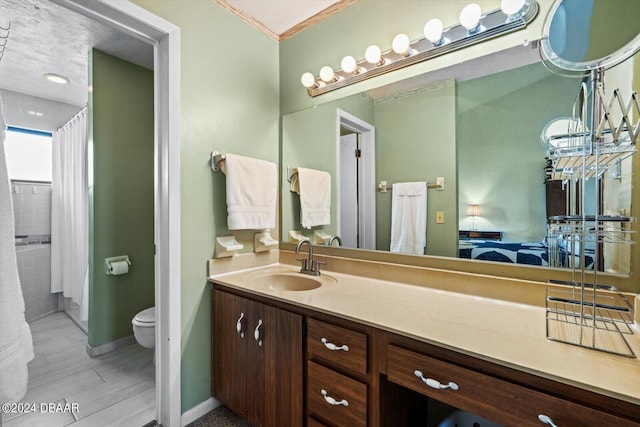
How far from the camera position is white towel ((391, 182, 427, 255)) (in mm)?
1464

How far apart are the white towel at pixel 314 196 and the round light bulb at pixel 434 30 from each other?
0.91 meters

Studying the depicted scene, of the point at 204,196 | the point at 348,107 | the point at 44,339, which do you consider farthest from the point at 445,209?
the point at 44,339

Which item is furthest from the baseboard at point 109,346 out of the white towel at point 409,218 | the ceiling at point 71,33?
the white towel at point 409,218

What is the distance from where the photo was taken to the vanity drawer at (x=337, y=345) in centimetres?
100

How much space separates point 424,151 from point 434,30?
57cm

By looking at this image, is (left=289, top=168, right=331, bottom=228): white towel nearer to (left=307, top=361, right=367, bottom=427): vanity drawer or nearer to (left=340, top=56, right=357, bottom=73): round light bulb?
(left=340, top=56, right=357, bottom=73): round light bulb

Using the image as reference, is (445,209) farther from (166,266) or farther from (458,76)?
(166,266)

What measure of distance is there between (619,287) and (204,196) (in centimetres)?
189

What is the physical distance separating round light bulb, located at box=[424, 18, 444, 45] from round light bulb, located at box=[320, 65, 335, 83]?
1.93ft

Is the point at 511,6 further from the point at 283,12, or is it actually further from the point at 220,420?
the point at 220,420

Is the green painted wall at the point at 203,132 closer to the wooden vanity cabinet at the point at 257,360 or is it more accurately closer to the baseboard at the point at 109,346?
the wooden vanity cabinet at the point at 257,360

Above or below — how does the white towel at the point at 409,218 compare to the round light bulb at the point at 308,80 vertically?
below

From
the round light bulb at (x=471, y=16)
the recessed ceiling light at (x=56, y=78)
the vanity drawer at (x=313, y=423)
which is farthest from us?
the recessed ceiling light at (x=56, y=78)

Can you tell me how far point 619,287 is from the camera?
993mm
